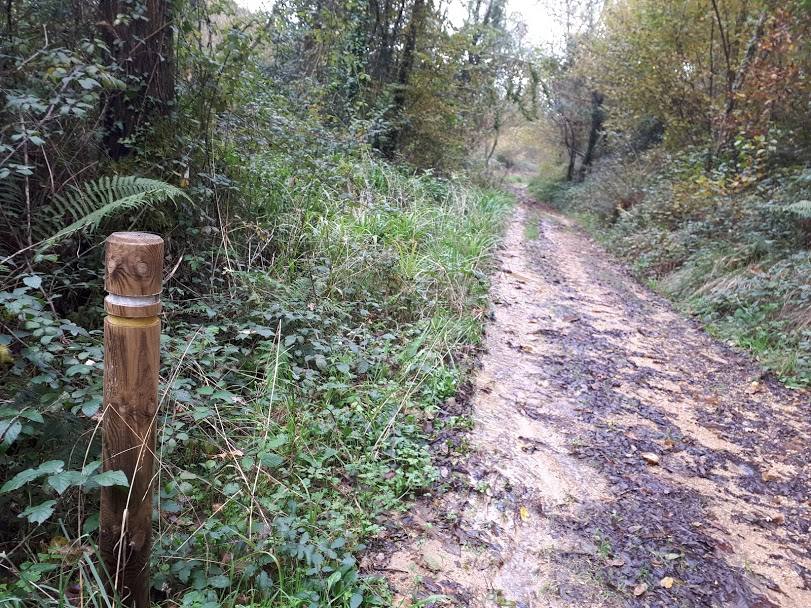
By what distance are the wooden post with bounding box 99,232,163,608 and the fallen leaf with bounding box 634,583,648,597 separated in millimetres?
2023

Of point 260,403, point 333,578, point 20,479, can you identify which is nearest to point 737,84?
point 260,403

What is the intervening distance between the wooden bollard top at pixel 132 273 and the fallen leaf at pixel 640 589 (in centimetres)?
235

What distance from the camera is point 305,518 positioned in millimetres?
2377

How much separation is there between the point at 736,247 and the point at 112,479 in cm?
878

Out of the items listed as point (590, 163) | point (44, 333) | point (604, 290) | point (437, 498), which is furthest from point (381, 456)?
point (590, 163)

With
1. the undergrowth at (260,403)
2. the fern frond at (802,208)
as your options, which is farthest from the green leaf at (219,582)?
the fern frond at (802,208)

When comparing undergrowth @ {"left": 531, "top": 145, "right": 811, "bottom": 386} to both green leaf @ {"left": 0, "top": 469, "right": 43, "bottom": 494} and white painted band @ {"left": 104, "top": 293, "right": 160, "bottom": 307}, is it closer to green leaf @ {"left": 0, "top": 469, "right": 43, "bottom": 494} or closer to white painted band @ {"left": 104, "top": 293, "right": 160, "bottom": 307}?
white painted band @ {"left": 104, "top": 293, "right": 160, "bottom": 307}

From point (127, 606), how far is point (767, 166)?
35.2ft

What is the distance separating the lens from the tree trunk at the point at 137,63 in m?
3.39

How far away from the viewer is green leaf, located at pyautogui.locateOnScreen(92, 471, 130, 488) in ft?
4.82

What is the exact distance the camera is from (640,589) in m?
2.41

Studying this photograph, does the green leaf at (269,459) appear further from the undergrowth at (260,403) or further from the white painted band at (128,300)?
the white painted band at (128,300)

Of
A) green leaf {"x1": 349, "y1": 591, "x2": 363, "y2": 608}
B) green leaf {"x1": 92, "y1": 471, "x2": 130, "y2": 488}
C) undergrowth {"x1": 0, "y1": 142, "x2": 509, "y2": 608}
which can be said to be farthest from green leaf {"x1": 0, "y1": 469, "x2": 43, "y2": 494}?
green leaf {"x1": 349, "y1": 591, "x2": 363, "y2": 608}

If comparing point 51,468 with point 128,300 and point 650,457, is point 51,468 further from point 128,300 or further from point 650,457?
point 650,457
